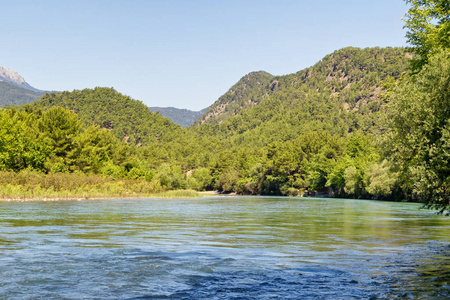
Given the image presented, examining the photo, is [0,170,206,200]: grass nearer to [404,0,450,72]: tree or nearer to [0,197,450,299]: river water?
[0,197,450,299]: river water

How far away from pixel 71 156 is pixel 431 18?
8439cm

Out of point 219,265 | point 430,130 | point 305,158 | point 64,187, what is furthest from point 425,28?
point 305,158

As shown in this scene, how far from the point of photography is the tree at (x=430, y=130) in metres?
22.0

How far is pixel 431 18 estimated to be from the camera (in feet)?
104

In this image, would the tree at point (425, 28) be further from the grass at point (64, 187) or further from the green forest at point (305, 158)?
the grass at point (64, 187)

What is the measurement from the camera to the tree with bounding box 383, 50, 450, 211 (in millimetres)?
22045

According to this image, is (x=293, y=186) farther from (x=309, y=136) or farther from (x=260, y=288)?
(x=260, y=288)

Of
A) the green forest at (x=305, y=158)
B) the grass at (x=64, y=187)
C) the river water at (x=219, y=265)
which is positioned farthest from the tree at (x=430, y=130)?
the grass at (x=64, y=187)

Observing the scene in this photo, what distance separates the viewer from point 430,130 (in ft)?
74.8

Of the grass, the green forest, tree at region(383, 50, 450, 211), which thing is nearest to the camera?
tree at region(383, 50, 450, 211)

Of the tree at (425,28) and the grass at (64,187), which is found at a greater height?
the tree at (425,28)

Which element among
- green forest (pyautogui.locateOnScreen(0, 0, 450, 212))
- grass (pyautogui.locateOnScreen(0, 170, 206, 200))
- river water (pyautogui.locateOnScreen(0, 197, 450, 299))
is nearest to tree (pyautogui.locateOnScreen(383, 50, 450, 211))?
green forest (pyautogui.locateOnScreen(0, 0, 450, 212))

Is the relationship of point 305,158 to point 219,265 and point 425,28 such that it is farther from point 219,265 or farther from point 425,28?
point 219,265

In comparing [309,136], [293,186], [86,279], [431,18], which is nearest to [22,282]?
[86,279]
